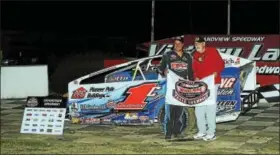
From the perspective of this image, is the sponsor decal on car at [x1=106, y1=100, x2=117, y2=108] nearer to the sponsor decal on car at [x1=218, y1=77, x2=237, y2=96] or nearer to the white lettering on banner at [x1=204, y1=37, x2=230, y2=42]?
the sponsor decal on car at [x1=218, y1=77, x2=237, y2=96]

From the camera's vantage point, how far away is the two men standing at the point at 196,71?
8727 mm

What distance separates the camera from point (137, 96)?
10.1 m

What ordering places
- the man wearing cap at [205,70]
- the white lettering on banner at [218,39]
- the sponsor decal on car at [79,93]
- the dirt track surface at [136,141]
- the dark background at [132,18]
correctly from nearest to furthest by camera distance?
the dirt track surface at [136,141]
the man wearing cap at [205,70]
the sponsor decal on car at [79,93]
the white lettering on banner at [218,39]
the dark background at [132,18]

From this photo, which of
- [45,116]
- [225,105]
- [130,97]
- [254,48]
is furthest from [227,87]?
[254,48]

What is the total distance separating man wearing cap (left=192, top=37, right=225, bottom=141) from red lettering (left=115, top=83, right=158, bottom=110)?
1.32 meters

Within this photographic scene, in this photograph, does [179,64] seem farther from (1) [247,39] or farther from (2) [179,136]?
(1) [247,39]

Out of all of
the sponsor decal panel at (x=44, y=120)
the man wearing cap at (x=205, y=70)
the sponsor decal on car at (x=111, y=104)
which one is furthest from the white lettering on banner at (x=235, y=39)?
the sponsor decal panel at (x=44, y=120)

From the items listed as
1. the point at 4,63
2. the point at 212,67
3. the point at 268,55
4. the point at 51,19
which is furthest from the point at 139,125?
the point at 51,19

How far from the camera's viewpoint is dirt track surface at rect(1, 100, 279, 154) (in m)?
8.26

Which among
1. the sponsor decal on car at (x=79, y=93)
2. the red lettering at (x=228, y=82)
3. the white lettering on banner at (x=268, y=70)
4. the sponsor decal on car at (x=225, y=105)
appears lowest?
the sponsor decal on car at (x=225, y=105)

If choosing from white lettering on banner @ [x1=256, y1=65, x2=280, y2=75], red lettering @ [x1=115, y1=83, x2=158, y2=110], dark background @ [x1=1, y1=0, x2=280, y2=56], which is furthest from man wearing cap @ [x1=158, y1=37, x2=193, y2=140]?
dark background @ [x1=1, y1=0, x2=280, y2=56]

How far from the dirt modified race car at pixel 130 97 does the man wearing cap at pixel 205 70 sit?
3.09ft

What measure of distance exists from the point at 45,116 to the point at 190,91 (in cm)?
252

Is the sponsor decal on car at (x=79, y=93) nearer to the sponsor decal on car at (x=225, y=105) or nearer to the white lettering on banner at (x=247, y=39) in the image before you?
the sponsor decal on car at (x=225, y=105)
